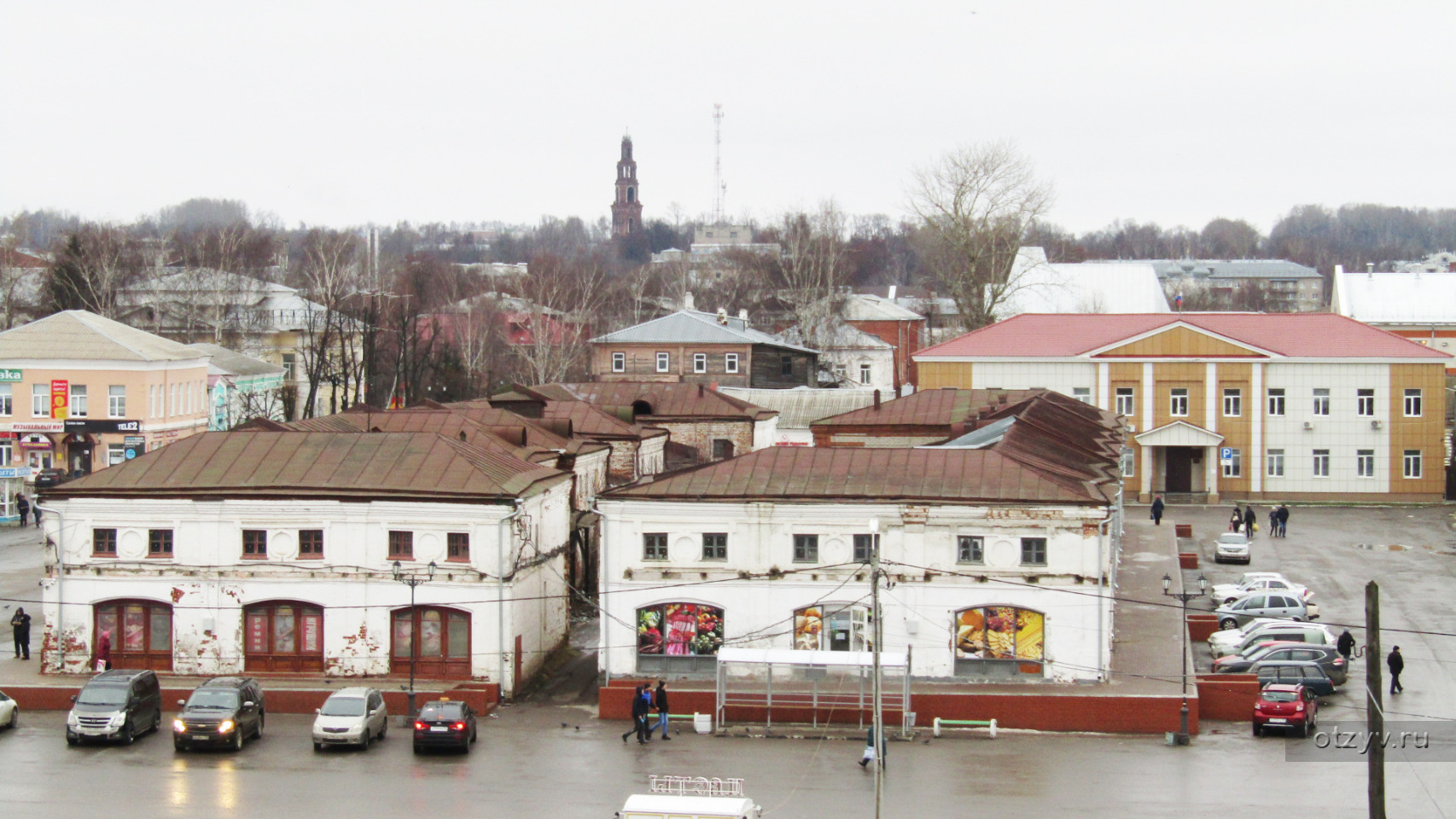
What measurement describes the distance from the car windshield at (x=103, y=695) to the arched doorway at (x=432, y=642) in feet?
20.1

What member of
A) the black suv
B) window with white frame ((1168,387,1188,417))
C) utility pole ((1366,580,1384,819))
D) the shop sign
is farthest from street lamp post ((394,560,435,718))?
window with white frame ((1168,387,1188,417))

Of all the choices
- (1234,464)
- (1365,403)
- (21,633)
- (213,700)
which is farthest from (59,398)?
(1365,403)

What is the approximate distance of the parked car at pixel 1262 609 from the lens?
4288 centimetres

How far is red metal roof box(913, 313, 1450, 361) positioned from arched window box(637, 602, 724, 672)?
40092 millimetres

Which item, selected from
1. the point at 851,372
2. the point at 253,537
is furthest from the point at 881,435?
the point at 851,372

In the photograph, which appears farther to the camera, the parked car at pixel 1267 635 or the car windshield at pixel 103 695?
the parked car at pixel 1267 635

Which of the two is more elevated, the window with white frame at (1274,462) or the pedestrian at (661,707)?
the window with white frame at (1274,462)

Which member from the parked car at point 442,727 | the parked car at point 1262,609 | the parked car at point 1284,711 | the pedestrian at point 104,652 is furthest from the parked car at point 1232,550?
the pedestrian at point 104,652

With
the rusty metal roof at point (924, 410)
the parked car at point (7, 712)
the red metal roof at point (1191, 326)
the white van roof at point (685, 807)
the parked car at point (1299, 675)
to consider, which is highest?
the red metal roof at point (1191, 326)

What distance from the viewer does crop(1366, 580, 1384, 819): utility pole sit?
21.7 meters

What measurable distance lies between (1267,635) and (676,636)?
14660 millimetres

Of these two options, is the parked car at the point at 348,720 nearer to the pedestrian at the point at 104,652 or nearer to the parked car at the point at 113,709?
the parked car at the point at 113,709

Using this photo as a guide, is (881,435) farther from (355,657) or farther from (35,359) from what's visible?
(35,359)

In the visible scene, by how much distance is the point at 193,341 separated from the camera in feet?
315
